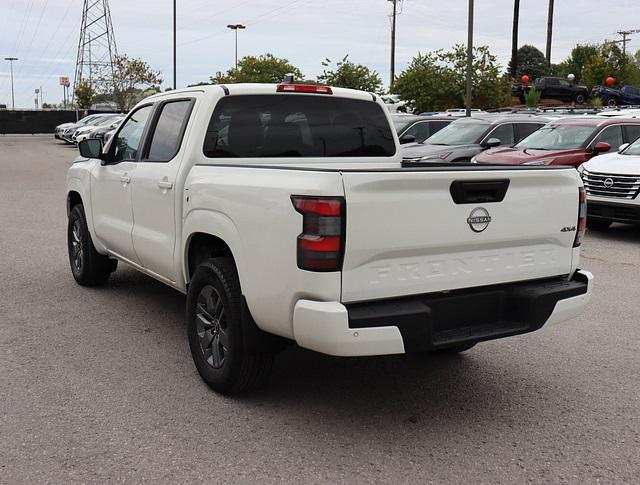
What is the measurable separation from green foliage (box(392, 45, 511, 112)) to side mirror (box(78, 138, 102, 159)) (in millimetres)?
28790

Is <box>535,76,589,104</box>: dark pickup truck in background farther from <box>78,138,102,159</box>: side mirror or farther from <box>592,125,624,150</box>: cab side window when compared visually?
<box>78,138,102,159</box>: side mirror

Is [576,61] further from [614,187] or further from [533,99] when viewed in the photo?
[614,187]

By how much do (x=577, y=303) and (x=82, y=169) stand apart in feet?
15.4

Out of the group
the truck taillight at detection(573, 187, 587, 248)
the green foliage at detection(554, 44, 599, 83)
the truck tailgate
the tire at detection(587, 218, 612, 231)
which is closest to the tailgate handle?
the truck tailgate

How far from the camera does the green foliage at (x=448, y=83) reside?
33.7m

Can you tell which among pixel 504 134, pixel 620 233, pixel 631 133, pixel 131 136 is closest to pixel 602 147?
pixel 631 133

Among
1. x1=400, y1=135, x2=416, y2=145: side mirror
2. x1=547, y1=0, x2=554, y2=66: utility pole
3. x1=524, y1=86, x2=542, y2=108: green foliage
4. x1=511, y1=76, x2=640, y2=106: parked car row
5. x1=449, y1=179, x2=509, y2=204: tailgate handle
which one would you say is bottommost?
x1=449, y1=179, x2=509, y2=204: tailgate handle

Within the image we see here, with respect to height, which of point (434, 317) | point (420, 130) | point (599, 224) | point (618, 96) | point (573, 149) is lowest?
point (599, 224)

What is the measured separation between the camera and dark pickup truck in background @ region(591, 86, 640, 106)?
127 feet

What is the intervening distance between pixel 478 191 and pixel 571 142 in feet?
32.9

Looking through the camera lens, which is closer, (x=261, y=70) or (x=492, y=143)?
(x=492, y=143)

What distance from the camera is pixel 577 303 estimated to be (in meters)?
4.41

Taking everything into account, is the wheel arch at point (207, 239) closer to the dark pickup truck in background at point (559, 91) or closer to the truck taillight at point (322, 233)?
the truck taillight at point (322, 233)

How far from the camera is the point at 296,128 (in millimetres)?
5312
